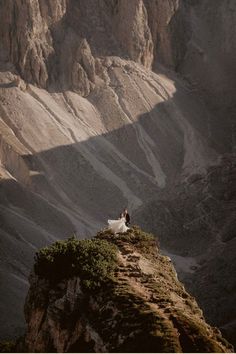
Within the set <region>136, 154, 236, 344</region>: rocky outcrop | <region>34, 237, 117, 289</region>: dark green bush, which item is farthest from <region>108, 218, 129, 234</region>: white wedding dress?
<region>136, 154, 236, 344</region>: rocky outcrop

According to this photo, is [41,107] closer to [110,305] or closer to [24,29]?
[24,29]

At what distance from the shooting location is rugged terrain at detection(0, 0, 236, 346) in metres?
66.4

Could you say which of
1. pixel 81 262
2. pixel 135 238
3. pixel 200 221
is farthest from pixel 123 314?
pixel 200 221

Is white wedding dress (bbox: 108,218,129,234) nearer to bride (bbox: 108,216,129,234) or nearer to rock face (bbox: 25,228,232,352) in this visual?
bride (bbox: 108,216,129,234)

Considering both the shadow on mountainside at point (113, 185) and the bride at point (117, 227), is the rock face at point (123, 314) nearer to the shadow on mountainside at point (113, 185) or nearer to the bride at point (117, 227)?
the bride at point (117, 227)

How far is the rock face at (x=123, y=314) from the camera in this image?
1714 centimetres

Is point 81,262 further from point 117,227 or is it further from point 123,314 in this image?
point 117,227

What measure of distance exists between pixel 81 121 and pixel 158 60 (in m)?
16.3

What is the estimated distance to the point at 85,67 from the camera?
8169cm

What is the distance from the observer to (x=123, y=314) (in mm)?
18156

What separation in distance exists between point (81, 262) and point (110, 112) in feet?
202

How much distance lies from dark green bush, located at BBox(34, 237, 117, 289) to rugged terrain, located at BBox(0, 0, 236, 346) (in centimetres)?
3425

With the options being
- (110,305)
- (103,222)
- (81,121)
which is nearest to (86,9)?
(81,121)

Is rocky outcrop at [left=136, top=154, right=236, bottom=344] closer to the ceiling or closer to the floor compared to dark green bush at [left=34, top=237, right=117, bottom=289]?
closer to the floor
